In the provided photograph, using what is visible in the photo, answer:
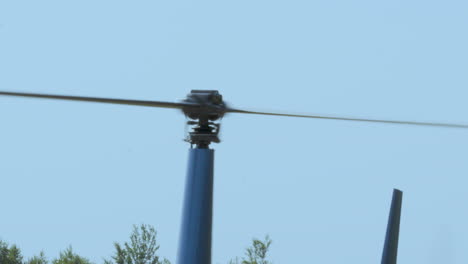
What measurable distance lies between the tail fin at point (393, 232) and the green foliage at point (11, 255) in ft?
168

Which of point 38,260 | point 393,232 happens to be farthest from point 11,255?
point 393,232

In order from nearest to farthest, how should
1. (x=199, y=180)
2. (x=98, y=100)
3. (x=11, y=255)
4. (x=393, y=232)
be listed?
1. (x=98, y=100)
2. (x=199, y=180)
3. (x=393, y=232)
4. (x=11, y=255)

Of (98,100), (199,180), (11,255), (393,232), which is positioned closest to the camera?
(98,100)

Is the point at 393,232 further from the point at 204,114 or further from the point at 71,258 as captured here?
the point at 71,258

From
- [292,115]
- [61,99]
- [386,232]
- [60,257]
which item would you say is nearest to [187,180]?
[292,115]

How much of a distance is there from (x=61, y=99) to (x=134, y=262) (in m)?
59.8

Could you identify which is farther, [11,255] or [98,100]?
[11,255]

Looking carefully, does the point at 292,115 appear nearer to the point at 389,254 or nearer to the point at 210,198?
the point at 210,198

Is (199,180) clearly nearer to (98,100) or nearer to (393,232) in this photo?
(98,100)

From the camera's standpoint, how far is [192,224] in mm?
15156

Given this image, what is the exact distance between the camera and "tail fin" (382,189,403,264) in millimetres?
20906

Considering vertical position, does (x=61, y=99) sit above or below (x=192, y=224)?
above

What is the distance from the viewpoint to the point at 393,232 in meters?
21.2

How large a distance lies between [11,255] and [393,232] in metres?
51.5
